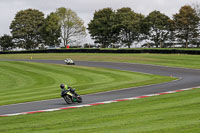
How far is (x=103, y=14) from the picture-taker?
4186 inches

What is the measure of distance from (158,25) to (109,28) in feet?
55.8

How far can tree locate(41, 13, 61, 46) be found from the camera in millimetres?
108500

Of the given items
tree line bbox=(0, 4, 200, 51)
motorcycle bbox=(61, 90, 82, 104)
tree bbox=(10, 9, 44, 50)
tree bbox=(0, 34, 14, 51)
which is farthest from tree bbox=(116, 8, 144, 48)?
motorcycle bbox=(61, 90, 82, 104)

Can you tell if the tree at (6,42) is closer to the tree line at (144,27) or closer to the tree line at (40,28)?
the tree line at (40,28)

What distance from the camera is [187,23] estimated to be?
8269 centimetres

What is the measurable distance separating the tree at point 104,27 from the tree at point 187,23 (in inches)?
806

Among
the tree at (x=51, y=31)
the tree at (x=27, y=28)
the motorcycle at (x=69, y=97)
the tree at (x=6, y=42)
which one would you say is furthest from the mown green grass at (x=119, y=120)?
the tree at (x=6, y=42)

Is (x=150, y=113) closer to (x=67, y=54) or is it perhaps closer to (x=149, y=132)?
(x=149, y=132)

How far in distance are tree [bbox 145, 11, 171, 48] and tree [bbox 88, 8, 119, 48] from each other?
519 inches

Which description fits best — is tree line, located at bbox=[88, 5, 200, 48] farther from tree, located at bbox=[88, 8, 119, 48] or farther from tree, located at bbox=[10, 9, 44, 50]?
tree, located at bbox=[10, 9, 44, 50]

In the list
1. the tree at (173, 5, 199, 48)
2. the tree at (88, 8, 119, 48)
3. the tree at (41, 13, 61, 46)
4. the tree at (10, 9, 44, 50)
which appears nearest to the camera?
the tree at (173, 5, 199, 48)

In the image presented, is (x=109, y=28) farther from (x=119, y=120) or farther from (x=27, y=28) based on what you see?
(x=119, y=120)

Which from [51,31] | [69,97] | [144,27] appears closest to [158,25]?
[144,27]

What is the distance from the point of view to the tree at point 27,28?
115000 millimetres
